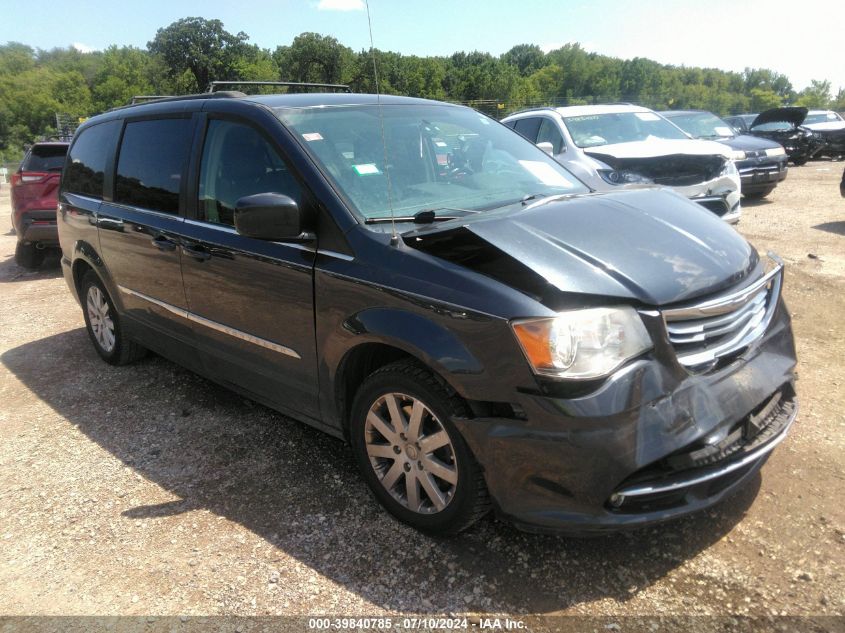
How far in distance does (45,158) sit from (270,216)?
822 cm

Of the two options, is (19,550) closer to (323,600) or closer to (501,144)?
(323,600)

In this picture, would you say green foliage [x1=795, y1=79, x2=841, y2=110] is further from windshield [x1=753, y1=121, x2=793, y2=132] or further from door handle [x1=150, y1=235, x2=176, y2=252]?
door handle [x1=150, y1=235, x2=176, y2=252]

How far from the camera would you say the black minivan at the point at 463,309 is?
2.23 m

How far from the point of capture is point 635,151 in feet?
25.7

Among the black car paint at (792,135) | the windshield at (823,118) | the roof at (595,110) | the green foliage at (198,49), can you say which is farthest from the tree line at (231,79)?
the roof at (595,110)

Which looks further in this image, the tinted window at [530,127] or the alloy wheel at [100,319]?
the tinted window at [530,127]

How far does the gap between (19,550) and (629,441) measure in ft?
8.84

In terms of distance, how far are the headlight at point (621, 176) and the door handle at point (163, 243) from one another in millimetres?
4903

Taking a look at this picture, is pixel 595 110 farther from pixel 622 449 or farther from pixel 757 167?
pixel 622 449

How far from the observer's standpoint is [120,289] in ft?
14.9

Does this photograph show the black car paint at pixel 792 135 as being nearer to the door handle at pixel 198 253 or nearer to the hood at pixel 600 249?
the hood at pixel 600 249

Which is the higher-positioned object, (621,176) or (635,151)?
(635,151)

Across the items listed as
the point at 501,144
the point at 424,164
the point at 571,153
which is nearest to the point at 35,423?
the point at 424,164

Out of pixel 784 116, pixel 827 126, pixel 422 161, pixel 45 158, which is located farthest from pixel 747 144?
pixel 45 158
